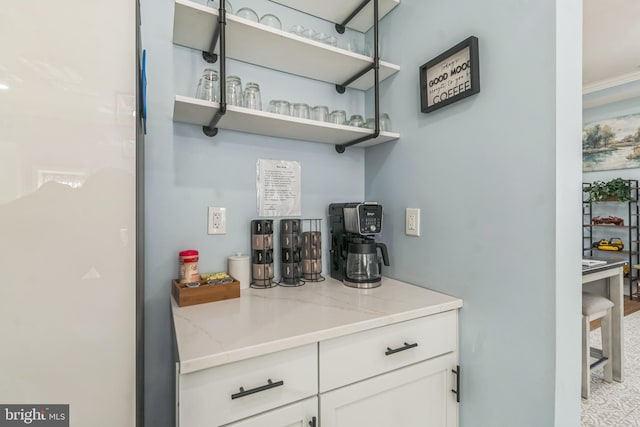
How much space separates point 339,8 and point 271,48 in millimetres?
496

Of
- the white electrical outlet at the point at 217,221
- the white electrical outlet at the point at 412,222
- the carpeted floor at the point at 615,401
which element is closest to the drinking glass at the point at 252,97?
the white electrical outlet at the point at 217,221

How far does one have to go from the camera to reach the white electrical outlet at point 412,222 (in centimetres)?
139

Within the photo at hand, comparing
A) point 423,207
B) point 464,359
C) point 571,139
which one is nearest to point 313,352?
point 464,359

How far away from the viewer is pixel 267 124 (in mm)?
A: 1294

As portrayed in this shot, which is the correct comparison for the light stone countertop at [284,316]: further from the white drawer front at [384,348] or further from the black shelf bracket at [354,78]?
the black shelf bracket at [354,78]

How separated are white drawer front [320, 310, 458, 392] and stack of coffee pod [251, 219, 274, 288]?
547 millimetres

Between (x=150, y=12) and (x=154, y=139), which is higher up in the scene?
(x=150, y=12)

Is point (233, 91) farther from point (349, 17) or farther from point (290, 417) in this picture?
point (290, 417)

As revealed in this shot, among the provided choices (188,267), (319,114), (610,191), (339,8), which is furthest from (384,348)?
(610,191)

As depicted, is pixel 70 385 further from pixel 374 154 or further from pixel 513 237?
pixel 374 154

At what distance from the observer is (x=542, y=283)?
3.09ft

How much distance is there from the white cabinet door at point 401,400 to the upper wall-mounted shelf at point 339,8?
1.64m

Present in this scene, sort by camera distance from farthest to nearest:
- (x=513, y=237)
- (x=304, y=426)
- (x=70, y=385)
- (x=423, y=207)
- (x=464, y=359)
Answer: (x=423, y=207) → (x=464, y=359) → (x=513, y=237) → (x=304, y=426) → (x=70, y=385)

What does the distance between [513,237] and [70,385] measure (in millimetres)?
1217
